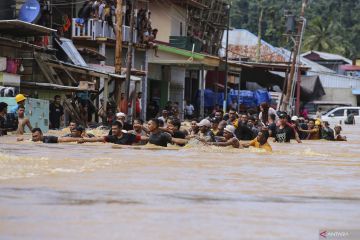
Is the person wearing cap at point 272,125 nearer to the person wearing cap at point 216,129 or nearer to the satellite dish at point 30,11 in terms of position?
the person wearing cap at point 216,129

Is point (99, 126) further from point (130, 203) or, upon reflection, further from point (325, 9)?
point (325, 9)

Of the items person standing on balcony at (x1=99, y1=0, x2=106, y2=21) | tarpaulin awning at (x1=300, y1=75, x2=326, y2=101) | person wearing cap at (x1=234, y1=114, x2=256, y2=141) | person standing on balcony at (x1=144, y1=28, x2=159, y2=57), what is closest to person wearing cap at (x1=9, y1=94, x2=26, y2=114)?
person wearing cap at (x1=234, y1=114, x2=256, y2=141)

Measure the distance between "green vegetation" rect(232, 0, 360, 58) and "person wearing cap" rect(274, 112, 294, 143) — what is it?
204ft

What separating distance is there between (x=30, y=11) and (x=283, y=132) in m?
10.4

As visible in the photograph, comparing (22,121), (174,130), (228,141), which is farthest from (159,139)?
(22,121)

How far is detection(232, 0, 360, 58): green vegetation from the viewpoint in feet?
294

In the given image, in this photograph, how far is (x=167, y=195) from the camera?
10867 mm

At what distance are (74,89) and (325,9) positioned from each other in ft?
247

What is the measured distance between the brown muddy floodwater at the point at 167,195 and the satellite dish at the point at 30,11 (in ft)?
42.3

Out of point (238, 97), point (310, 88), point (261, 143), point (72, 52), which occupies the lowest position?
point (261, 143)

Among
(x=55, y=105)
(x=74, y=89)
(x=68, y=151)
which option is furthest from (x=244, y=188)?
(x=74, y=89)

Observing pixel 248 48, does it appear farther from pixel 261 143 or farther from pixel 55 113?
pixel 261 143

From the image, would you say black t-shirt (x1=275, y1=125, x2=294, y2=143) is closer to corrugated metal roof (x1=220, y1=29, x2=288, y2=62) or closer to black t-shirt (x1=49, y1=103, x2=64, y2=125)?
black t-shirt (x1=49, y1=103, x2=64, y2=125)

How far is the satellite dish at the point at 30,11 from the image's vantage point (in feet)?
102
